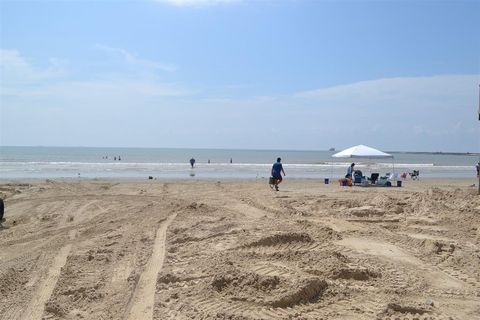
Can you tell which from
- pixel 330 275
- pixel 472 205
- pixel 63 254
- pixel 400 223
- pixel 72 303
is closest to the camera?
pixel 72 303

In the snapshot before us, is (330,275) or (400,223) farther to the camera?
(400,223)

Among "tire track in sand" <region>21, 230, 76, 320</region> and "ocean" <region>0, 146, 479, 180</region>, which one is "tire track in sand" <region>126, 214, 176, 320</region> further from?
"ocean" <region>0, 146, 479, 180</region>

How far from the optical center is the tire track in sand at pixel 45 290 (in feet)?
16.2

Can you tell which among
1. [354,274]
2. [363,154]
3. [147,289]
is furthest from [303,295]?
[363,154]

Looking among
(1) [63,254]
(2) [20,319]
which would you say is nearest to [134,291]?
(2) [20,319]

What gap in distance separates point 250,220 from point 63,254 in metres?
4.33

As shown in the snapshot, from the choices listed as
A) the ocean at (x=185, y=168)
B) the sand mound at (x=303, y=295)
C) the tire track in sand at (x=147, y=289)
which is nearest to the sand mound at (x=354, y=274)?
the sand mound at (x=303, y=295)

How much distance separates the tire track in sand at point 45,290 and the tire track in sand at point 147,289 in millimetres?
1071

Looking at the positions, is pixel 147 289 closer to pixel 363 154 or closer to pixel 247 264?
pixel 247 264

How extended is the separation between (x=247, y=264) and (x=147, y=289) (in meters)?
1.53

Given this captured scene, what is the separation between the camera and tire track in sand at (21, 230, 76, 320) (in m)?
4.93

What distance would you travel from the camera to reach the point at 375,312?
4.75m

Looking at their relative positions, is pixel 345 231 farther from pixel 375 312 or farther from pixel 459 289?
pixel 375 312

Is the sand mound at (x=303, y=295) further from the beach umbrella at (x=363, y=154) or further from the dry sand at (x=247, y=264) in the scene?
the beach umbrella at (x=363, y=154)
